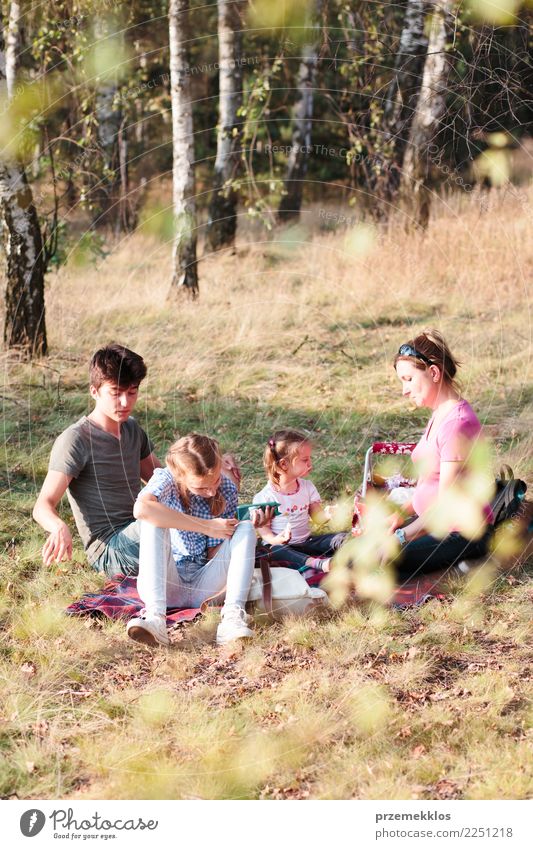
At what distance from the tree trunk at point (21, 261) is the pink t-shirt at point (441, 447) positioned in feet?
13.9

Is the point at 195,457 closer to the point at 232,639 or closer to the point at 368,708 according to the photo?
the point at 232,639

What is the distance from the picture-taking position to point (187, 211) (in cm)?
1018

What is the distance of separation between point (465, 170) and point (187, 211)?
5001 millimetres

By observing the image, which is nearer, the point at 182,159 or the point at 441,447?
the point at 441,447

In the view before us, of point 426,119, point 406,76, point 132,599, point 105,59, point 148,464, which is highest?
point 105,59

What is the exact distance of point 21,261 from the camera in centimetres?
808

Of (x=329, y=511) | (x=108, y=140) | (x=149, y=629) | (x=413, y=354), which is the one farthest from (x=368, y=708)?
(x=108, y=140)

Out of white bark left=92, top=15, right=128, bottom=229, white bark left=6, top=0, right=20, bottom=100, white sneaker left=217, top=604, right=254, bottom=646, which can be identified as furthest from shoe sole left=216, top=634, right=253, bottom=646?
white bark left=92, top=15, right=128, bottom=229

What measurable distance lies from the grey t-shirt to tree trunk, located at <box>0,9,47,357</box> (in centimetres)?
336

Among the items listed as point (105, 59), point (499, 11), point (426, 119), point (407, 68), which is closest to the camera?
point (499, 11)

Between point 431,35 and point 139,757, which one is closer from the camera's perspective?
point 139,757

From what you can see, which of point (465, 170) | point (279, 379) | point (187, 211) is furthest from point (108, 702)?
point (465, 170)
